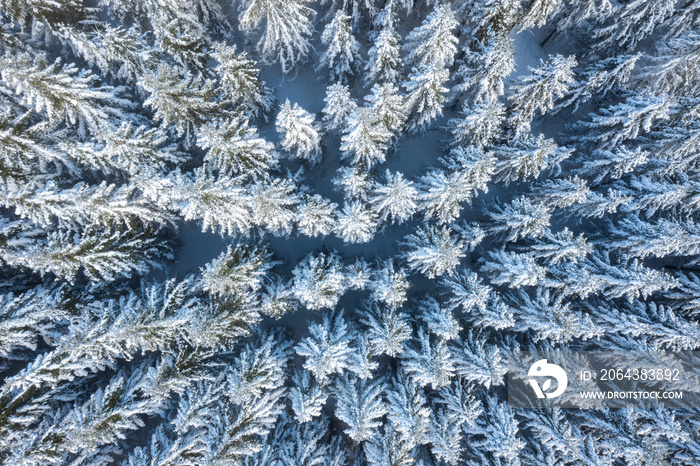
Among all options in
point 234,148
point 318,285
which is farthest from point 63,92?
point 318,285

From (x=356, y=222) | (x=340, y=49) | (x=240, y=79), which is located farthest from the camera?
(x=340, y=49)

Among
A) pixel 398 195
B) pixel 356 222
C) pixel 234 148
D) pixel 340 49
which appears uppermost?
pixel 340 49

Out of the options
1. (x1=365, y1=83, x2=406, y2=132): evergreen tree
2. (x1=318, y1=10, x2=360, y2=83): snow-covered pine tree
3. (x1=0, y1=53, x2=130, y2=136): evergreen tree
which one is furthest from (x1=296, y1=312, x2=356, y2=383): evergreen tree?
(x1=318, y1=10, x2=360, y2=83): snow-covered pine tree

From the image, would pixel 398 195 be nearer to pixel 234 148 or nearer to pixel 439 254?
pixel 439 254

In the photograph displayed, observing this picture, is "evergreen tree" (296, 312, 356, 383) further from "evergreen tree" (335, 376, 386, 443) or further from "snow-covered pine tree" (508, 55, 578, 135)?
"snow-covered pine tree" (508, 55, 578, 135)

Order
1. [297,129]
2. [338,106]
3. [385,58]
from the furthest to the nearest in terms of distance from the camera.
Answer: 1. [385,58]
2. [338,106]
3. [297,129]

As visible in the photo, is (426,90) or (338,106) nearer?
(426,90)

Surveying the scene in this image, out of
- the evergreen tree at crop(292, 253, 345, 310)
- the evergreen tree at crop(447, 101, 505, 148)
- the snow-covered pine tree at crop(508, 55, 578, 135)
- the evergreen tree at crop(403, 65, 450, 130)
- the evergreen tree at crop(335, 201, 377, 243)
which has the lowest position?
the evergreen tree at crop(292, 253, 345, 310)

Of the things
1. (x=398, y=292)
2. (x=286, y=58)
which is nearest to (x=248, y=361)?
(x=398, y=292)

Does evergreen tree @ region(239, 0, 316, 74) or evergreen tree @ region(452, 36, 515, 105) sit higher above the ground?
evergreen tree @ region(239, 0, 316, 74)
